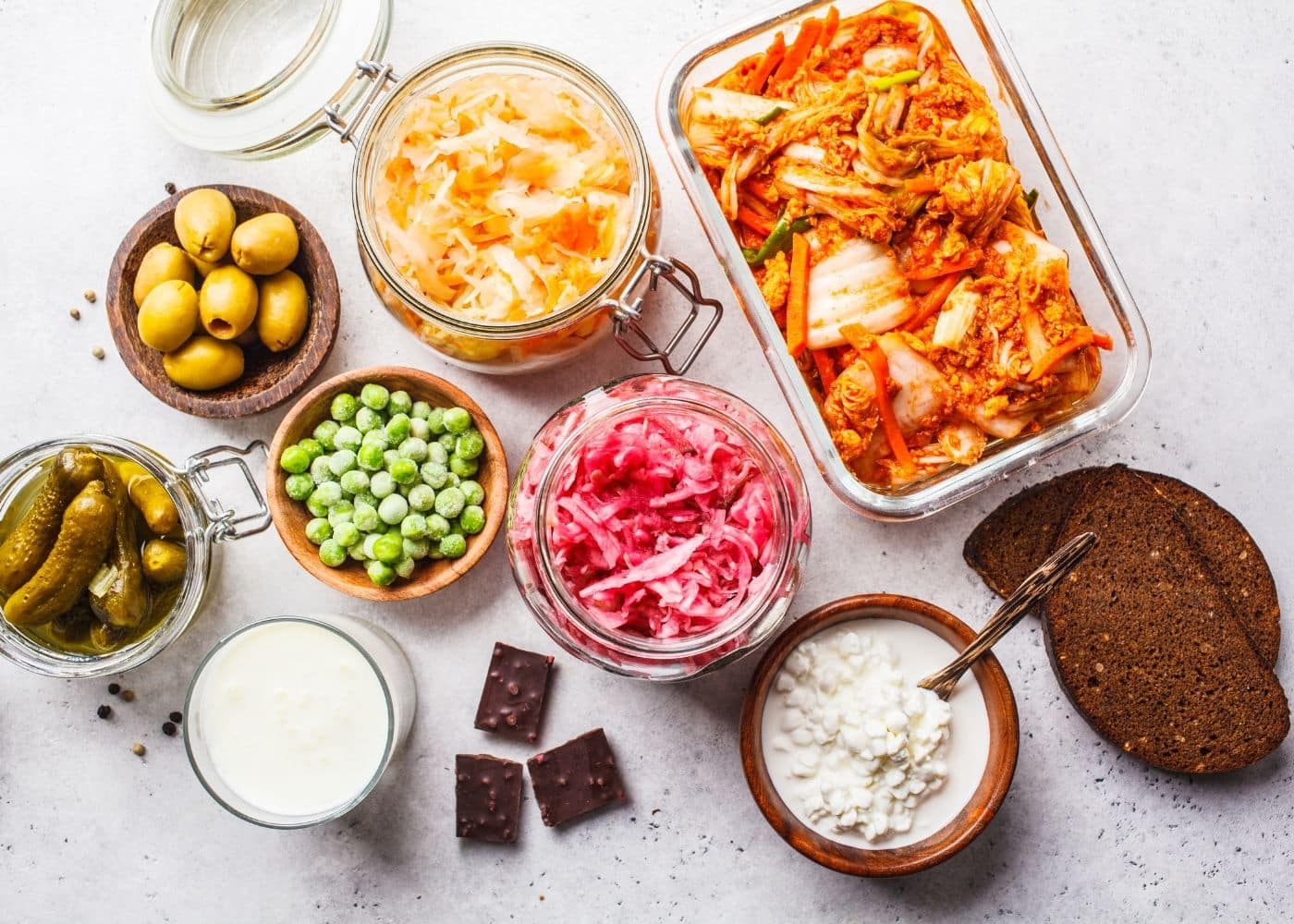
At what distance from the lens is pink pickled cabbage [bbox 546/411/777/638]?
1527mm

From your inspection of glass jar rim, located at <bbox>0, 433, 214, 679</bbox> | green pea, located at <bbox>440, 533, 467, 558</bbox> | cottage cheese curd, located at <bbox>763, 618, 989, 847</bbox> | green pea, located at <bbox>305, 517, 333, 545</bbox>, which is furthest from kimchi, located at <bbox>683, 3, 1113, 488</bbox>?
glass jar rim, located at <bbox>0, 433, 214, 679</bbox>

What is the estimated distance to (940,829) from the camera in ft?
5.92

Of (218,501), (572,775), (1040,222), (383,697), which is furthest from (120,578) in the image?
(1040,222)

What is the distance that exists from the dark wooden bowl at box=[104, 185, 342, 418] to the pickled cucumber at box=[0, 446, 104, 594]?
202mm

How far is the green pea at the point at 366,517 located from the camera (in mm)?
1776

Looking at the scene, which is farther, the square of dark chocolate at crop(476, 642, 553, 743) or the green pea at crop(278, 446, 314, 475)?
the square of dark chocolate at crop(476, 642, 553, 743)

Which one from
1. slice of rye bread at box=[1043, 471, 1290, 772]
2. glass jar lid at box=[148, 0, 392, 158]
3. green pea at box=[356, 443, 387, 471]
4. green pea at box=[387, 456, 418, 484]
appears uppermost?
glass jar lid at box=[148, 0, 392, 158]

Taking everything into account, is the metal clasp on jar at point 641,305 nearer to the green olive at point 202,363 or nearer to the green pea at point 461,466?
the green pea at point 461,466

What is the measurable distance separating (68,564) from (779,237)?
1.33 meters

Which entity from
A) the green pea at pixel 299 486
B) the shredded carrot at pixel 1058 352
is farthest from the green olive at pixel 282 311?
the shredded carrot at pixel 1058 352

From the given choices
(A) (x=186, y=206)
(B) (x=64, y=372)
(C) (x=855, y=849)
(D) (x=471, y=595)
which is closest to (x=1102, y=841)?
→ (C) (x=855, y=849)

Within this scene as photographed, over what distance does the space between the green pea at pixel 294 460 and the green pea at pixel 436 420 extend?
0.75ft

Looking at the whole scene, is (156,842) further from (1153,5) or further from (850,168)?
(1153,5)

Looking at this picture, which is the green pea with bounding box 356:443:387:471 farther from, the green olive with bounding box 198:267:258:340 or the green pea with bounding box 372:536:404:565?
the green olive with bounding box 198:267:258:340
